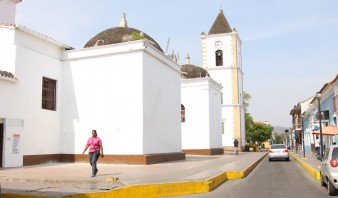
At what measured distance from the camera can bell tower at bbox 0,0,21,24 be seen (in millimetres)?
26241

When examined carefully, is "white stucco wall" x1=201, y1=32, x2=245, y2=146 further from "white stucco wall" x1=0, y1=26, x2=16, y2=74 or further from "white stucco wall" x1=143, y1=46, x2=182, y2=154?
"white stucco wall" x1=0, y1=26, x2=16, y2=74

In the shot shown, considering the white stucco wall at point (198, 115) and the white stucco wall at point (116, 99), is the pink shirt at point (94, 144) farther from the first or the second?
the white stucco wall at point (198, 115)

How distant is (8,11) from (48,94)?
35.2 ft

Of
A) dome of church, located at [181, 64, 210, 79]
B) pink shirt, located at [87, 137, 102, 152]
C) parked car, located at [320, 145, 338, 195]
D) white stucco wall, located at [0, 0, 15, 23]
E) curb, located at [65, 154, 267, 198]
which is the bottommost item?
curb, located at [65, 154, 267, 198]

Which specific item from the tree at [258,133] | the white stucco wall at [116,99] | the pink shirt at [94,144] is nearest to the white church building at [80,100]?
the white stucco wall at [116,99]

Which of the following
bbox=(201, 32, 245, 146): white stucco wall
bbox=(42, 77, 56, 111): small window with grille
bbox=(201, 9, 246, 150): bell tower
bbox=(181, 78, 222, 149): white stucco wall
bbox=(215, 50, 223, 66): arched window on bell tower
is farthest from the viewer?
bbox=(215, 50, 223, 66): arched window on bell tower

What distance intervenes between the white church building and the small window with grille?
0.17 feet

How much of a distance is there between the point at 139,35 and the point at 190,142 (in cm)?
1231

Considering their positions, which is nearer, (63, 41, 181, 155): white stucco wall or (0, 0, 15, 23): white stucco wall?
(63, 41, 181, 155): white stucco wall

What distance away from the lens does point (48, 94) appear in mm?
20000

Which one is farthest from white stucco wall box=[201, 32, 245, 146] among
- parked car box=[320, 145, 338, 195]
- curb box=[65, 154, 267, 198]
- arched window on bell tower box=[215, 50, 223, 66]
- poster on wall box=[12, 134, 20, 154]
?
parked car box=[320, 145, 338, 195]

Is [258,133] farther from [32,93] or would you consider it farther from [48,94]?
[32,93]

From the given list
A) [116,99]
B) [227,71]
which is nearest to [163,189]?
[116,99]

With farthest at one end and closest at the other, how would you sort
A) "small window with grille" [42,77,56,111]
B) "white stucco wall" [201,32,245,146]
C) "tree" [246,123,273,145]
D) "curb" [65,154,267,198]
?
"tree" [246,123,273,145] → "white stucco wall" [201,32,245,146] → "small window with grille" [42,77,56,111] → "curb" [65,154,267,198]
